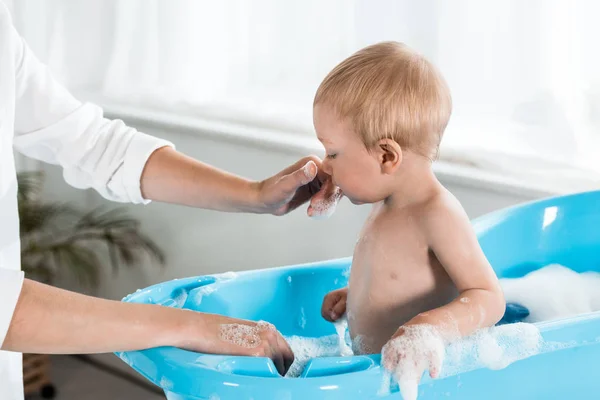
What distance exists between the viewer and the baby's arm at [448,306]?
2.72 feet

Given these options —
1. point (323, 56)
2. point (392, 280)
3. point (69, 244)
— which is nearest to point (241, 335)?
point (392, 280)

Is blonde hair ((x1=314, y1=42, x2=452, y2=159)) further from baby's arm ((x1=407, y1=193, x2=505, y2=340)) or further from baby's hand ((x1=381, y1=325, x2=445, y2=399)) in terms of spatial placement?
baby's hand ((x1=381, y1=325, x2=445, y2=399))

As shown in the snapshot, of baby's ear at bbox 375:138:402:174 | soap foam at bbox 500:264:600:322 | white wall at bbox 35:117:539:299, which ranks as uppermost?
baby's ear at bbox 375:138:402:174

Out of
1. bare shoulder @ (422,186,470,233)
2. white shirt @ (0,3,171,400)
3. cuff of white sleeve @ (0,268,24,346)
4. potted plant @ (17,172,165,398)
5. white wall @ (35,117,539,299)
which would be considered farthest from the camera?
potted plant @ (17,172,165,398)

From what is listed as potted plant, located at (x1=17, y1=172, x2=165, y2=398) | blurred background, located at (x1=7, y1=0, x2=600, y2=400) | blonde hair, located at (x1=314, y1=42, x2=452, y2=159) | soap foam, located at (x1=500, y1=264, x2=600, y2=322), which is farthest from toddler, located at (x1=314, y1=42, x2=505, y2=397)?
potted plant, located at (x1=17, y1=172, x2=165, y2=398)

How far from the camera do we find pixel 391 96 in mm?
969

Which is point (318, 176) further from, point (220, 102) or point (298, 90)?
point (220, 102)

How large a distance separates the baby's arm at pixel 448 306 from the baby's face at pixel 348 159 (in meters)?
0.08

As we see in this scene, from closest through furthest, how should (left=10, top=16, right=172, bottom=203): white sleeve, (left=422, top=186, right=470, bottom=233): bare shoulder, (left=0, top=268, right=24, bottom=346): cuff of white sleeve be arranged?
(left=0, top=268, right=24, bottom=346): cuff of white sleeve → (left=422, top=186, right=470, bottom=233): bare shoulder → (left=10, top=16, right=172, bottom=203): white sleeve

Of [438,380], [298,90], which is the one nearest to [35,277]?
[298,90]

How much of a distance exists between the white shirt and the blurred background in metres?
0.60

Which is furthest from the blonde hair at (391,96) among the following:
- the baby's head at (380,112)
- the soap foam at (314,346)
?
the soap foam at (314,346)

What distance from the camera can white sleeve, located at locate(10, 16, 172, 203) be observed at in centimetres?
123

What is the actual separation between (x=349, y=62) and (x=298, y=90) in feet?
2.85
